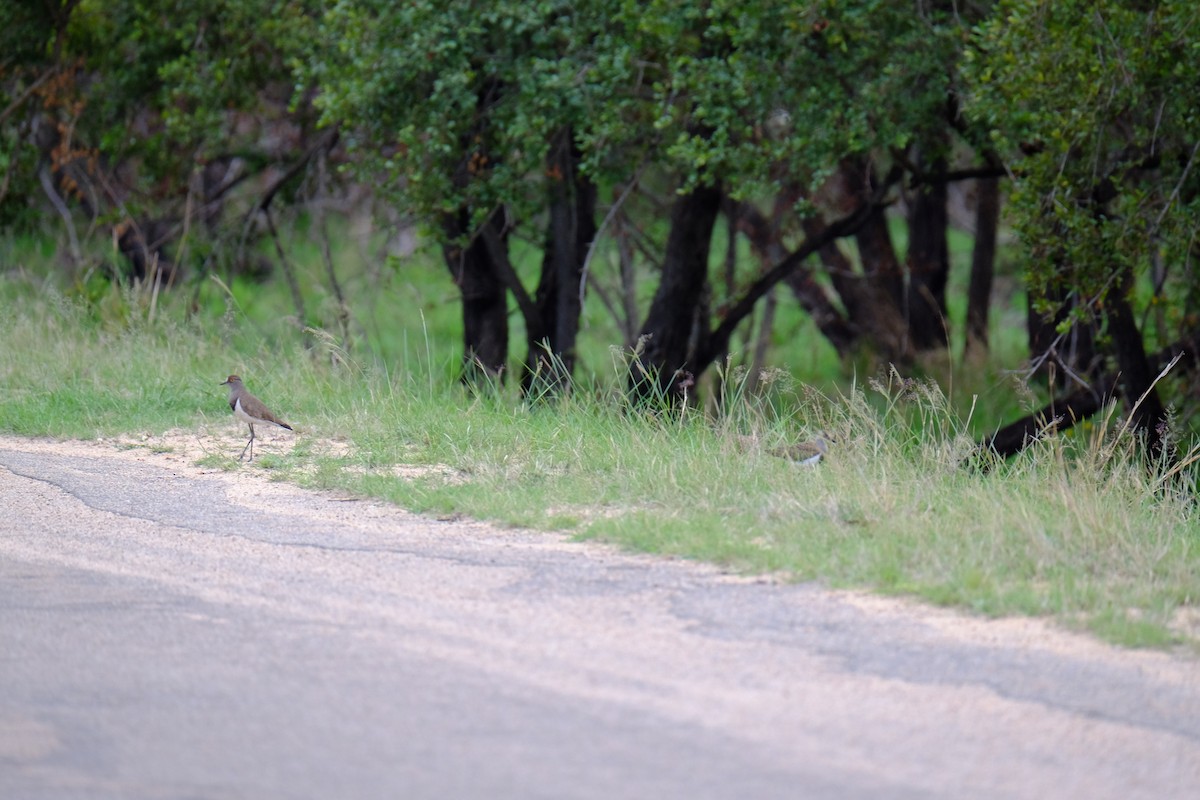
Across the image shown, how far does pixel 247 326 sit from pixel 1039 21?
A: 21.3 feet

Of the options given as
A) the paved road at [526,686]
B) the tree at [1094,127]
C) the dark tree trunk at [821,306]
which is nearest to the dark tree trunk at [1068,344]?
the tree at [1094,127]

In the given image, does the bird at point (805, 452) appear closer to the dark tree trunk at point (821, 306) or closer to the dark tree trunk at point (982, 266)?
the dark tree trunk at point (821, 306)

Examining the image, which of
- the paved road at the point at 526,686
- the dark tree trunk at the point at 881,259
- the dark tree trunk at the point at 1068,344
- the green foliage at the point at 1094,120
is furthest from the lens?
the dark tree trunk at the point at 881,259

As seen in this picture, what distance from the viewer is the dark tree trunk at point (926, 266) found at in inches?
706

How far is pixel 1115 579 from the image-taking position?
5363 millimetres

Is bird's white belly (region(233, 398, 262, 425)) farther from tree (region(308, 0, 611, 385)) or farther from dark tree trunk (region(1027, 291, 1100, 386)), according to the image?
dark tree trunk (region(1027, 291, 1100, 386))

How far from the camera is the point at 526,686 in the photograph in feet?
14.1

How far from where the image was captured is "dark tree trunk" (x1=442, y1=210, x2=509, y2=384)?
15.0m

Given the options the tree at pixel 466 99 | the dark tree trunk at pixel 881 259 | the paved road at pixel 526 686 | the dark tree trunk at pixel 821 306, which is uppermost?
the tree at pixel 466 99

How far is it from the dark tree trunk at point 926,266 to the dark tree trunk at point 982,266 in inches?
16.3

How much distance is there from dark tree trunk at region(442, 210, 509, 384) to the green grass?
13.7 feet

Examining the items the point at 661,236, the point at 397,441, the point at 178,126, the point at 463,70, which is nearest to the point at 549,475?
the point at 397,441

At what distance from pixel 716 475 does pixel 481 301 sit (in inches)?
353

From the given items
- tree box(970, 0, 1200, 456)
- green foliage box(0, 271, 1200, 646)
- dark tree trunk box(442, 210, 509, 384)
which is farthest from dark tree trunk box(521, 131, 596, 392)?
tree box(970, 0, 1200, 456)
